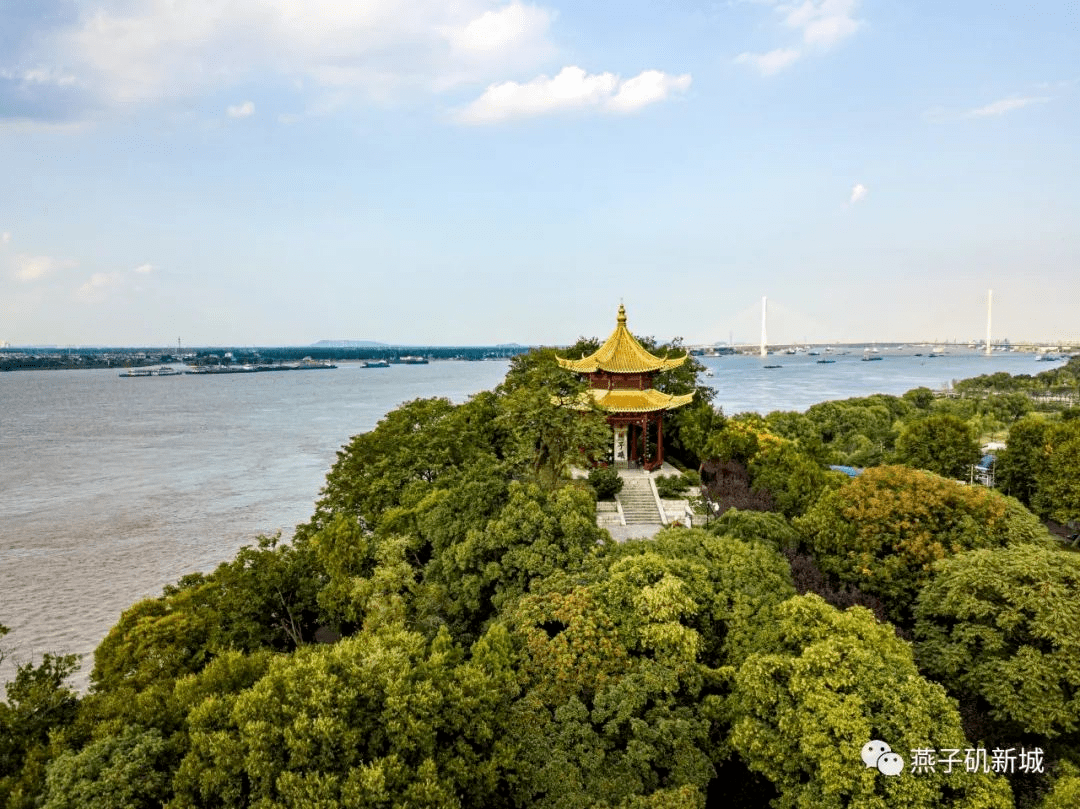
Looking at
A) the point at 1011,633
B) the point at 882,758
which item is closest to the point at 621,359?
the point at 1011,633

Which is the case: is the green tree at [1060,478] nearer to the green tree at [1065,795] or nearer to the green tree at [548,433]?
the green tree at [548,433]

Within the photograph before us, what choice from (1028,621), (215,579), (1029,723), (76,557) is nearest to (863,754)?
(1029,723)

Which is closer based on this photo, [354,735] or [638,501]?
[354,735]

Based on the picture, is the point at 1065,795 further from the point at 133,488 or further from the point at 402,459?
the point at 133,488

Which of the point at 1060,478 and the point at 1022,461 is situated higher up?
the point at 1022,461

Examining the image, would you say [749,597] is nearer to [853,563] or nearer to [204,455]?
[853,563]
